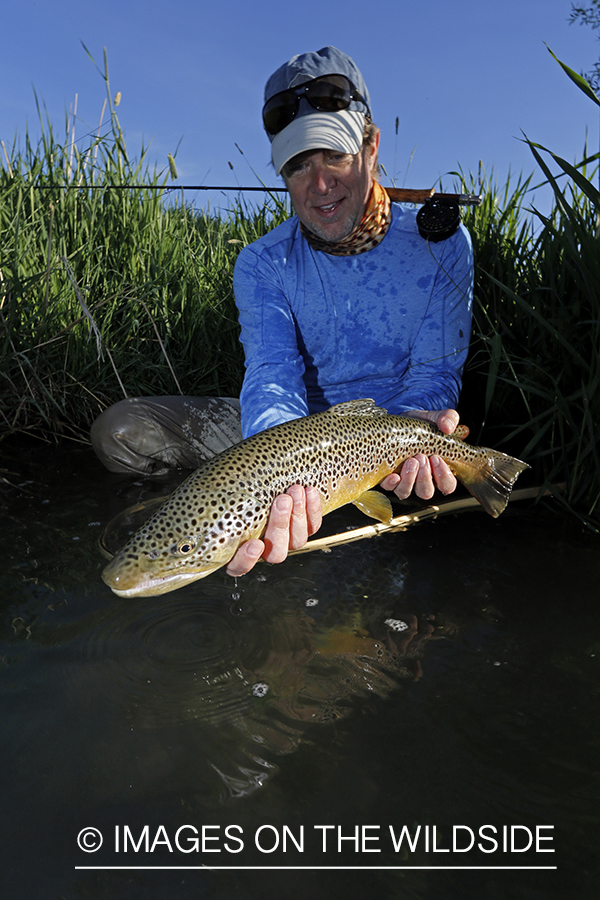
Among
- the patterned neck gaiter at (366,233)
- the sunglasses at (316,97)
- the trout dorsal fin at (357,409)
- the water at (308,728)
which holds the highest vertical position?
the sunglasses at (316,97)

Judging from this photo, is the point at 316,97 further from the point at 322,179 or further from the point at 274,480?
the point at 274,480

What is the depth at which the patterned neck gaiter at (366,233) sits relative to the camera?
11.5 ft

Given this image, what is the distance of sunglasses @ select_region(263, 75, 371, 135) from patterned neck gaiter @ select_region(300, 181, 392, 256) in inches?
20.0

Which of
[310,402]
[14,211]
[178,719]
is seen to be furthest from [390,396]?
[14,211]

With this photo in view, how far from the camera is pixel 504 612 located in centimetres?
290

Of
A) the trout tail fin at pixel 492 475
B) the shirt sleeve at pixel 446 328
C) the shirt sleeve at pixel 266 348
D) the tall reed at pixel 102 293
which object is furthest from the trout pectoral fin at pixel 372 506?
the tall reed at pixel 102 293

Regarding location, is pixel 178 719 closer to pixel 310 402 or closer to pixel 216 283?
pixel 310 402

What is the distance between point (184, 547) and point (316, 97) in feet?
8.61

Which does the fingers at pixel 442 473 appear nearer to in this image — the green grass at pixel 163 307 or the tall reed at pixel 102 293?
the green grass at pixel 163 307

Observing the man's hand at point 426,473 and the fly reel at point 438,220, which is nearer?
the man's hand at point 426,473

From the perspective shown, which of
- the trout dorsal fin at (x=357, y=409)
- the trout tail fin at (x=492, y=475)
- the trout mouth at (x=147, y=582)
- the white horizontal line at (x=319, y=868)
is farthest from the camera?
the trout tail fin at (x=492, y=475)

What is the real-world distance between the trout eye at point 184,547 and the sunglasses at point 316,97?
2.53 meters

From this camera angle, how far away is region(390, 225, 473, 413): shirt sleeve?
3.49 metres

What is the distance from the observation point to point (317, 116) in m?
3.21
